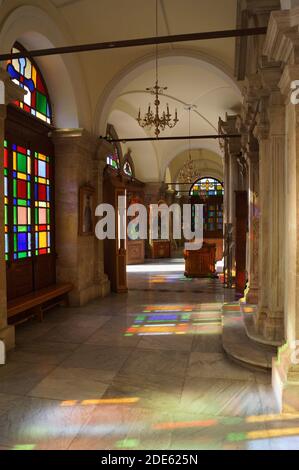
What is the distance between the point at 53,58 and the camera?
7.23 meters

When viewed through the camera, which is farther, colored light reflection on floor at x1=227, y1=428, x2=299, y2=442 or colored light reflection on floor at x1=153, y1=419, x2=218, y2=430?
colored light reflection on floor at x1=153, y1=419, x2=218, y2=430

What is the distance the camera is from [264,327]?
4.78 meters

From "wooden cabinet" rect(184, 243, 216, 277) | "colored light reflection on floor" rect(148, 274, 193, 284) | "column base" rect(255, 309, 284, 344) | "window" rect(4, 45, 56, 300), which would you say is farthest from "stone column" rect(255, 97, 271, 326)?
"wooden cabinet" rect(184, 243, 216, 277)

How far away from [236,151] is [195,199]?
16.8 metres

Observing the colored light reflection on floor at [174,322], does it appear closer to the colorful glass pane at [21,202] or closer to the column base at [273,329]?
the column base at [273,329]

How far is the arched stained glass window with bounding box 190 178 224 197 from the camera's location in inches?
1070

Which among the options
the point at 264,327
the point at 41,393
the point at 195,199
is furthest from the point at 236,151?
the point at 195,199

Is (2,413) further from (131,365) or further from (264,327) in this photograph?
(264,327)

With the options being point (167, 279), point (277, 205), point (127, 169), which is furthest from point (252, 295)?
point (127, 169)

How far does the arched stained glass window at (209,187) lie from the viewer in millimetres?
27188

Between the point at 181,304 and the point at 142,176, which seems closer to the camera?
the point at 181,304

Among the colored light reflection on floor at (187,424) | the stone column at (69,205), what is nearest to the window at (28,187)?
the stone column at (69,205)

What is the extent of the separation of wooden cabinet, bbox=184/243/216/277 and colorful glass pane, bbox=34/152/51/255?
5.69 metres

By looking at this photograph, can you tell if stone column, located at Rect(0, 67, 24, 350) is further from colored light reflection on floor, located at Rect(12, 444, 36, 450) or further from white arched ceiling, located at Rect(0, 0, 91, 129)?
colored light reflection on floor, located at Rect(12, 444, 36, 450)
